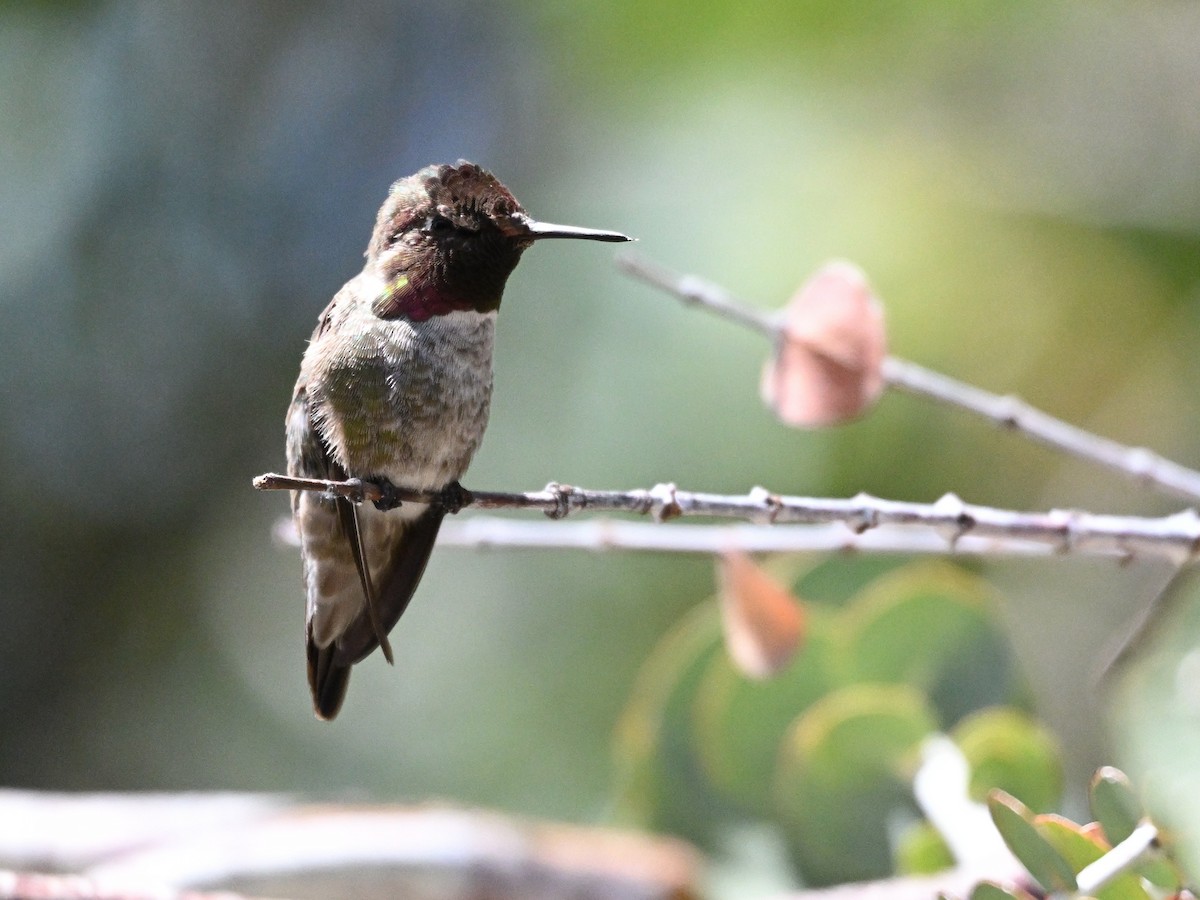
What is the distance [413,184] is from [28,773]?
3.49 meters

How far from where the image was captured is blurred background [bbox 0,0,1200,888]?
2.38 m

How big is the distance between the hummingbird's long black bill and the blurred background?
20.7 inches

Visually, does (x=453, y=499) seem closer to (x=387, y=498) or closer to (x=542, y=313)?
(x=387, y=498)

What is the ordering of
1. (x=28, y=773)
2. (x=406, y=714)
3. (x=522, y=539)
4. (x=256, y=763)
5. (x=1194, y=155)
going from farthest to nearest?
1. (x=28, y=773)
2. (x=256, y=763)
3. (x=406, y=714)
4. (x=1194, y=155)
5. (x=522, y=539)

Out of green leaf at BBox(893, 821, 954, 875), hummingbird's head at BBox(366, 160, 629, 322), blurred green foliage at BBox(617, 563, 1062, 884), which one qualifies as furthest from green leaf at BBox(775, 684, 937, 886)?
hummingbird's head at BBox(366, 160, 629, 322)

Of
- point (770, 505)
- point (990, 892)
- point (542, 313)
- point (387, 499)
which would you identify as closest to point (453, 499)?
point (387, 499)

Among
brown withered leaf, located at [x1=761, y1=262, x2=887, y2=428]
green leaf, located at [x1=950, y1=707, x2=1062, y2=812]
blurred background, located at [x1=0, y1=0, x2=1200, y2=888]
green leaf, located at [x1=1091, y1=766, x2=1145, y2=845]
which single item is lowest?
green leaf, located at [x1=1091, y1=766, x2=1145, y2=845]

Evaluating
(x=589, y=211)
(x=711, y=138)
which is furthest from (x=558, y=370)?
(x=711, y=138)

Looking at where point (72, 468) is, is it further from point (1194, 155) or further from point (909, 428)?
point (1194, 155)

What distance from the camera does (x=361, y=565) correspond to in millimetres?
965

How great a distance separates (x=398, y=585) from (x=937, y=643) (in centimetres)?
62

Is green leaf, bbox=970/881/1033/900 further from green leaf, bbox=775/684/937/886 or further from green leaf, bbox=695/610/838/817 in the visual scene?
green leaf, bbox=695/610/838/817

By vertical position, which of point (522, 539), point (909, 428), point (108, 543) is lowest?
point (522, 539)

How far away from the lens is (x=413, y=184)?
1124mm
